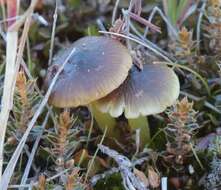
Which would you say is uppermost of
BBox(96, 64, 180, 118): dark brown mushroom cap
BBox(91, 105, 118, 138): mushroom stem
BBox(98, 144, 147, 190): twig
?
BBox(96, 64, 180, 118): dark brown mushroom cap

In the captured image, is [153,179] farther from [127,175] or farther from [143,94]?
[143,94]

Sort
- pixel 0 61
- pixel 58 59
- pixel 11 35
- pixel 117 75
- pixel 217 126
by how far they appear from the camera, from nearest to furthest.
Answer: pixel 11 35
pixel 117 75
pixel 58 59
pixel 217 126
pixel 0 61

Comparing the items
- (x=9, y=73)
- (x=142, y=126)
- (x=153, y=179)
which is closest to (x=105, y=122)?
(x=142, y=126)

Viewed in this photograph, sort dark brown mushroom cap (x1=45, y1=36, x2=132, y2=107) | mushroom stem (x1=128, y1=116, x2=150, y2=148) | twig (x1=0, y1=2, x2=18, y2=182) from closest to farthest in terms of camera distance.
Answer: twig (x1=0, y1=2, x2=18, y2=182)
dark brown mushroom cap (x1=45, y1=36, x2=132, y2=107)
mushroom stem (x1=128, y1=116, x2=150, y2=148)

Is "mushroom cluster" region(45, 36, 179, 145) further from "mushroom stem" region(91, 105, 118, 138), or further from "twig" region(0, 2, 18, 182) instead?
"twig" region(0, 2, 18, 182)

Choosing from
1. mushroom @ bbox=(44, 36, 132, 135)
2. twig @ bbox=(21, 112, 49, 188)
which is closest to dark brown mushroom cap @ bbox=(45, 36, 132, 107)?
mushroom @ bbox=(44, 36, 132, 135)

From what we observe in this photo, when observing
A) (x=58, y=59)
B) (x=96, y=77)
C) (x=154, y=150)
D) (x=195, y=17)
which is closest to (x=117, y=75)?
(x=96, y=77)

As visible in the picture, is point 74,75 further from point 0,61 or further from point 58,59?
point 0,61
